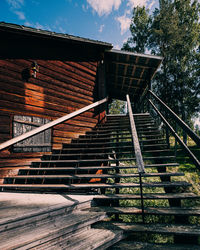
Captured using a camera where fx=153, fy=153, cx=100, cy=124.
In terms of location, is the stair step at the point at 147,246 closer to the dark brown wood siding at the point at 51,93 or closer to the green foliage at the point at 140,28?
the dark brown wood siding at the point at 51,93

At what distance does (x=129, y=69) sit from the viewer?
26.4ft

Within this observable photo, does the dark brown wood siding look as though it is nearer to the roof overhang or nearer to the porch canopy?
the roof overhang

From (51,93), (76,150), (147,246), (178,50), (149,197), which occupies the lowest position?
(147,246)

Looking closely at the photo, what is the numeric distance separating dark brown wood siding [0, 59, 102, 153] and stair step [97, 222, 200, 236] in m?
3.63

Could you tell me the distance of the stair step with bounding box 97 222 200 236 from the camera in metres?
1.84

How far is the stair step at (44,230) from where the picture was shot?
4.94 ft

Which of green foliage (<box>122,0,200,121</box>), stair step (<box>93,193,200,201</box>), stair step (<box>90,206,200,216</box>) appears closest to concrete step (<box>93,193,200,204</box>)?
stair step (<box>93,193,200,201</box>)

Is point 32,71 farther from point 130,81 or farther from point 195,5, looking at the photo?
point 195,5

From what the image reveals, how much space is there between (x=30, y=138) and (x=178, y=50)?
18852mm

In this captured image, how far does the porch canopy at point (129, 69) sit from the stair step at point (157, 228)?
6.12m

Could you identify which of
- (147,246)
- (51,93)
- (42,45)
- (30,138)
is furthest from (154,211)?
(42,45)

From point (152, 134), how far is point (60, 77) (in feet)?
13.0

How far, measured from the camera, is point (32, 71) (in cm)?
498

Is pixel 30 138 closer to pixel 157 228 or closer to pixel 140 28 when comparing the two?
pixel 157 228
